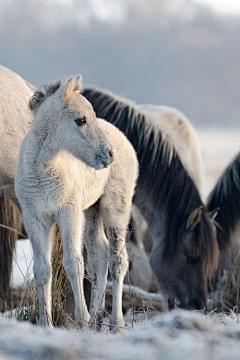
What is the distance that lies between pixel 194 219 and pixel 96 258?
245 cm

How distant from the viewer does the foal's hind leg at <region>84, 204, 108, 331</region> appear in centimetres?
369

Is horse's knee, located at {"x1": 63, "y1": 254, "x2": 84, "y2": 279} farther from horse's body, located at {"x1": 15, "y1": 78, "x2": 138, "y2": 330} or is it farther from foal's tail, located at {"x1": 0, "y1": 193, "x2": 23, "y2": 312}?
foal's tail, located at {"x1": 0, "y1": 193, "x2": 23, "y2": 312}

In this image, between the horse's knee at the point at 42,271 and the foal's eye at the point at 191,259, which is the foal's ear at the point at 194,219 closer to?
the foal's eye at the point at 191,259

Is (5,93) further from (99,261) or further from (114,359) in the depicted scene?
(114,359)

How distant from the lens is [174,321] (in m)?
1.94

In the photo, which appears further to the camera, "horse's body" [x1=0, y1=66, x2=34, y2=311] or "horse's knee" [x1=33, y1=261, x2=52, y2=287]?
"horse's body" [x1=0, y1=66, x2=34, y2=311]

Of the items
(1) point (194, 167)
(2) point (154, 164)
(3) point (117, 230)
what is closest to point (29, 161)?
(3) point (117, 230)

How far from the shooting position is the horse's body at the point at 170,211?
6.03 metres

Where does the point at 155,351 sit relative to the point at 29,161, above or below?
below

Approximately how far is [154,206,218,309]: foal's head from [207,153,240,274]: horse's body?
2.41ft

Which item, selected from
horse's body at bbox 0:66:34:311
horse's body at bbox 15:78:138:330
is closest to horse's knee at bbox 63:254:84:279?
horse's body at bbox 15:78:138:330

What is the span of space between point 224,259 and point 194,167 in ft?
10.1

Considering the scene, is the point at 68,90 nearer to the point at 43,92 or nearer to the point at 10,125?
the point at 43,92

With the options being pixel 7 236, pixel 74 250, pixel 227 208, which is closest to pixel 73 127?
pixel 74 250
